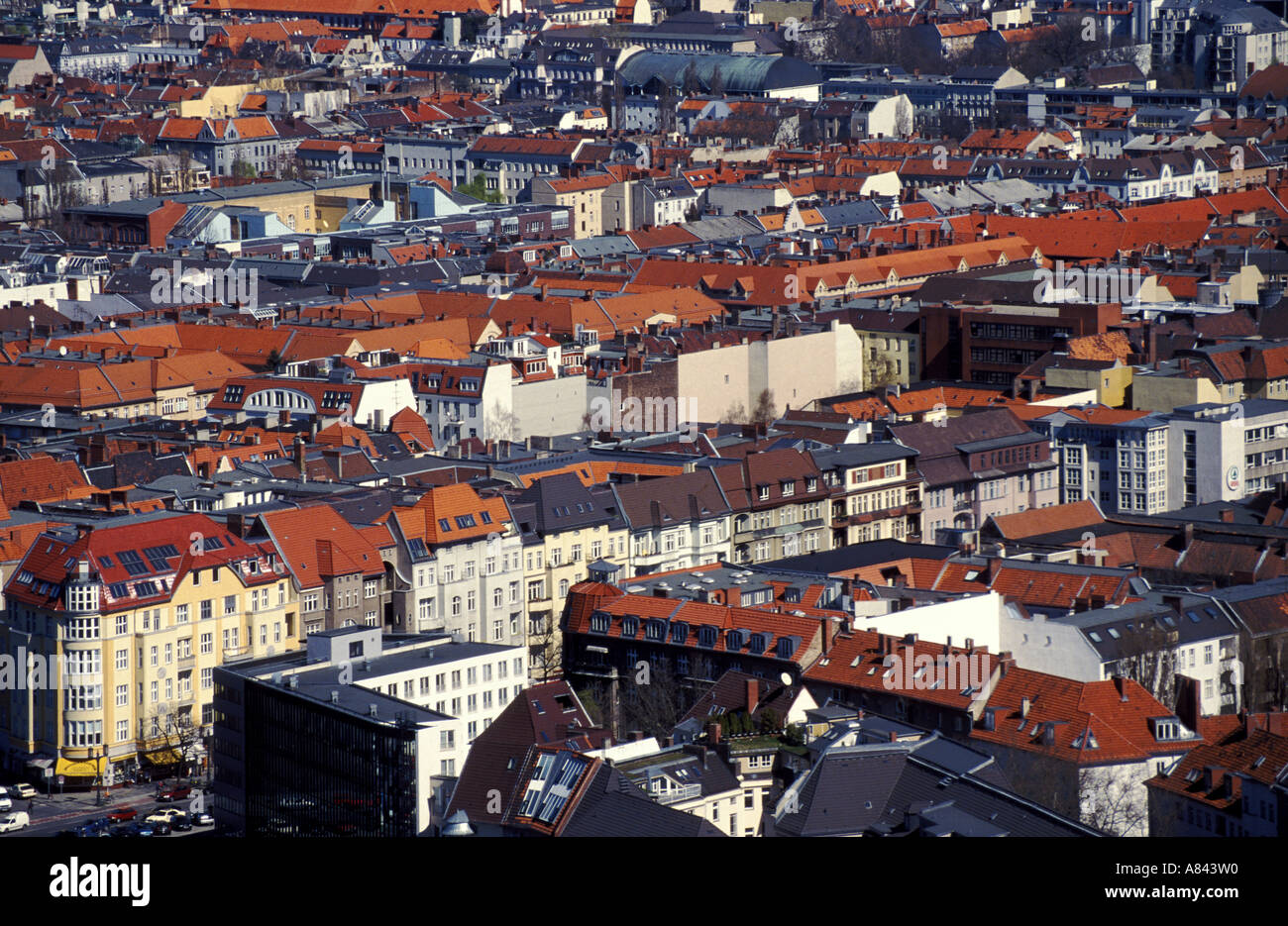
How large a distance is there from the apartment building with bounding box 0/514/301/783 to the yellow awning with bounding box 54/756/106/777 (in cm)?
2

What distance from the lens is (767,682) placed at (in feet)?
106

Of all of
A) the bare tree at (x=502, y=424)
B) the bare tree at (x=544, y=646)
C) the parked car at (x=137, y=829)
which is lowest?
the bare tree at (x=544, y=646)

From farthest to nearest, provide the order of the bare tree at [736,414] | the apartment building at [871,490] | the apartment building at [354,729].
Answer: the bare tree at [736,414], the apartment building at [871,490], the apartment building at [354,729]

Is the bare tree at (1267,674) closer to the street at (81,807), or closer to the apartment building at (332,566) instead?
the apartment building at (332,566)

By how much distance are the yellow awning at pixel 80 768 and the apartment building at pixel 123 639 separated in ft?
0.06

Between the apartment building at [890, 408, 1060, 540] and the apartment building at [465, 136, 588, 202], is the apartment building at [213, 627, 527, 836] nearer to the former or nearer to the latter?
the apartment building at [890, 408, 1060, 540]

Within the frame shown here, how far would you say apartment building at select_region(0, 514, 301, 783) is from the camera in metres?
34.8

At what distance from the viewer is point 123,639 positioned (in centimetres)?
3503

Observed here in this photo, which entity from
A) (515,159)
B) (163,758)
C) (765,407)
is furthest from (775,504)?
(515,159)

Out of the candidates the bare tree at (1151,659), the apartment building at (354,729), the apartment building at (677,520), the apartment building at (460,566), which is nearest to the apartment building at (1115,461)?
the apartment building at (677,520)

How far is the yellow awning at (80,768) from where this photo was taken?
3441cm

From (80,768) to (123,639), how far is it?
1.75m

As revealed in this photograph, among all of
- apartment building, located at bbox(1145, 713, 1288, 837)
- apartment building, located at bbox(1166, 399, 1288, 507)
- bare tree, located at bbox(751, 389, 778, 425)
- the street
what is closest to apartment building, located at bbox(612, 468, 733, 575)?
the street

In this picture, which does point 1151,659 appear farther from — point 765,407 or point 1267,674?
point 765,407
